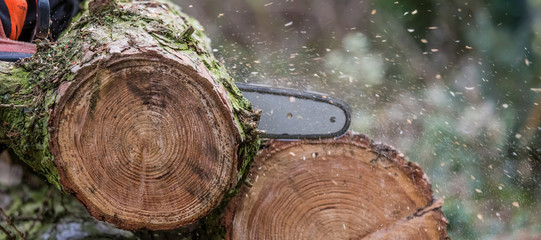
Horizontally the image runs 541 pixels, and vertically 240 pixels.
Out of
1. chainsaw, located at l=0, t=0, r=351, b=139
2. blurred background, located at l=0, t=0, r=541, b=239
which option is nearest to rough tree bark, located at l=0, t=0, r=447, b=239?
chainsaw, located at l=0, t=0, r=351, b=139

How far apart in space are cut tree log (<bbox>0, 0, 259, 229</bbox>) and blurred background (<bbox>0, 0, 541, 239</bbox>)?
1.55 meters

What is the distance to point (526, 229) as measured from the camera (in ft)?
11.0

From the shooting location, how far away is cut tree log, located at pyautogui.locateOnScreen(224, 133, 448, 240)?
1.58 metres

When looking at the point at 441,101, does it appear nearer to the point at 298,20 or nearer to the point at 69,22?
the point at 298,20

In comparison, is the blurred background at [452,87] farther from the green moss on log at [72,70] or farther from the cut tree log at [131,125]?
the cut tree log at [131,125]

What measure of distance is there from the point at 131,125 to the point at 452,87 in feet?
10.7

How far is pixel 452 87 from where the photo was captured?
3.78 metres

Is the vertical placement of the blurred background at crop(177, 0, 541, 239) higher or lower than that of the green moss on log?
lower

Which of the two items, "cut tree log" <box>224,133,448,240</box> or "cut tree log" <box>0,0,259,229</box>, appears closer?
"cut tree log" <box>0,0,259,229</box>

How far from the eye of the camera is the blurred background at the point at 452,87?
Result: 325 cm

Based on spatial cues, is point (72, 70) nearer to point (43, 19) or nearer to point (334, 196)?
point (43, 19)

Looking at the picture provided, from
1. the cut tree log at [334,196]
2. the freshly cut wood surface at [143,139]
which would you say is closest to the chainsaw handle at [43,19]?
the freshly cut wood surface at [143,139]

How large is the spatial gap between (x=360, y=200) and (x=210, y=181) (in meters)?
0.62

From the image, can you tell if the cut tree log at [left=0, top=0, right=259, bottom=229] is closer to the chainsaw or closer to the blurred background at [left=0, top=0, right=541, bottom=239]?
the chainsaw
